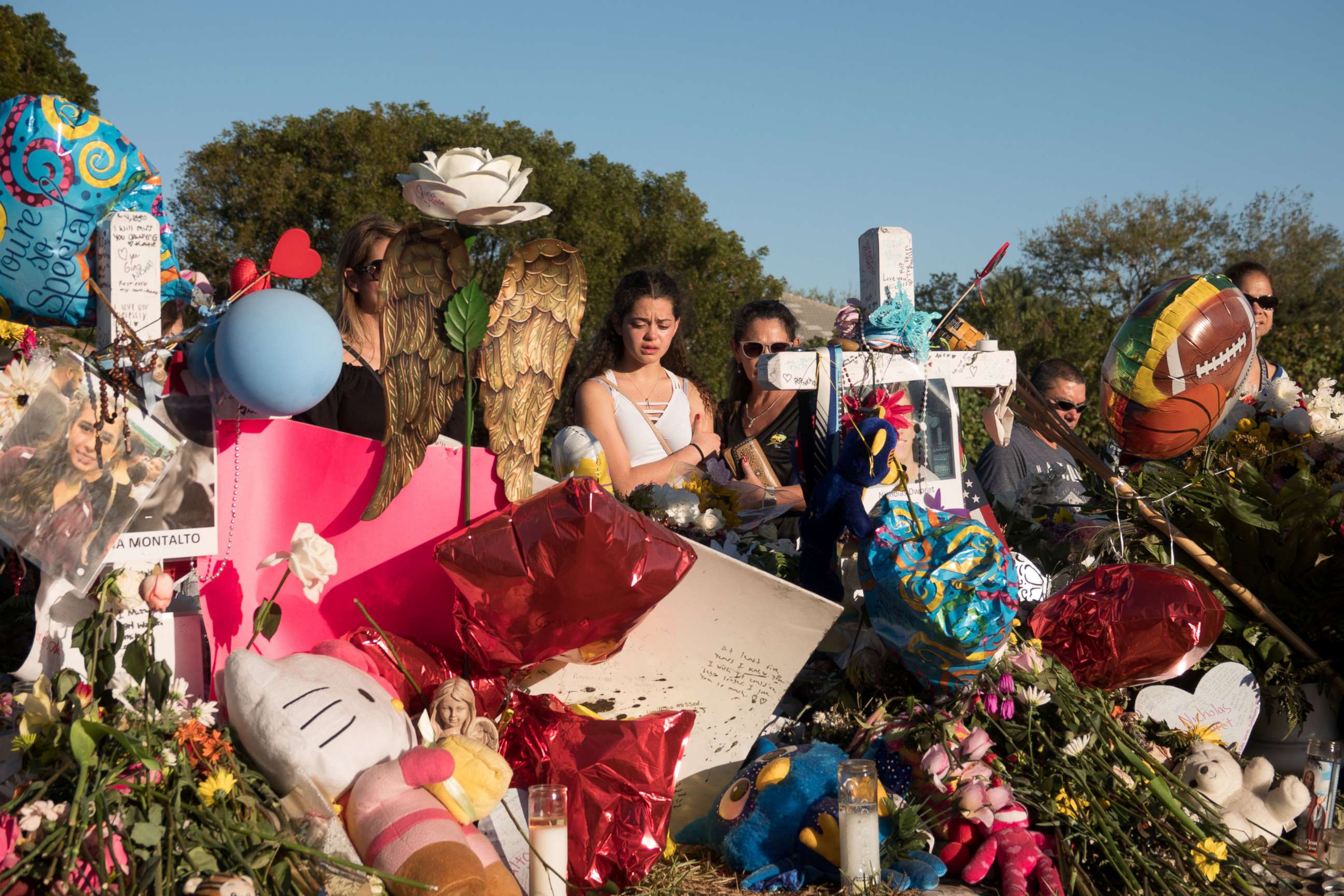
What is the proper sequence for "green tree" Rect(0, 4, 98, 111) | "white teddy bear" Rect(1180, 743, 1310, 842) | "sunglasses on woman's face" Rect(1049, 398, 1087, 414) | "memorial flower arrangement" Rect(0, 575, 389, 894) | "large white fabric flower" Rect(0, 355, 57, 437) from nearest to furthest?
"memorial flower arrangement" Rect(0, 575, 389, 894) < "large white fabric flower" Rect(0, 355, 57, 437) < "white teddy bear" Rect(1180, 743, 1310, 842) < "sunglasses on woman's face" Rect(1049, 398, 1087, 414) < "green tree" Rect(0, 4, 98, 111)

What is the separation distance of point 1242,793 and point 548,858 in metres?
2.03

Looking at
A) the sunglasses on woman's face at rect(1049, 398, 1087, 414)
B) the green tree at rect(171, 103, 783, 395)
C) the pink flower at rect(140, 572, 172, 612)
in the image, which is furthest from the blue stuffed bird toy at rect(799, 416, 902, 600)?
the green tree at rect(171, 103, 783, 395)

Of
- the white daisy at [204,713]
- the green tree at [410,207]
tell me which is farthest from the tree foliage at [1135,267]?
the white daisy at [204,713]

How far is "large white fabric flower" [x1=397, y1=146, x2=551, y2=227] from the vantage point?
2373 millimetres

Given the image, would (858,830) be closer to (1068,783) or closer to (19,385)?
(1068,783)

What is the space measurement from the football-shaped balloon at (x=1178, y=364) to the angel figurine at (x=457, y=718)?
1929mm

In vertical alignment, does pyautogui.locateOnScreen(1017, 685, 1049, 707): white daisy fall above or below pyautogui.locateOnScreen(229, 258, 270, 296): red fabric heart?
below

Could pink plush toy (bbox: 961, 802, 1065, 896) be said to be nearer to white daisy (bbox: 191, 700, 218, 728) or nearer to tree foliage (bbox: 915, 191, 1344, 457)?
white daisy (bbox: 191, 700, 218, 728)

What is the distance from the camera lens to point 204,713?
81.3 inches

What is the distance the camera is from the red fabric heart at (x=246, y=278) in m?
2.47

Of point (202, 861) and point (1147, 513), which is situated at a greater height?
point (1147, 513)

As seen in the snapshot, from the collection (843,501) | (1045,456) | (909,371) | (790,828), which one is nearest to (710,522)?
(843,501)

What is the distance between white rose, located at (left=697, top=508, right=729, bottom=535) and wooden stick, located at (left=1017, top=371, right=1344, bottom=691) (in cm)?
96

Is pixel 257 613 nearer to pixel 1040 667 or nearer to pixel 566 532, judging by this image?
pixel 566 532
